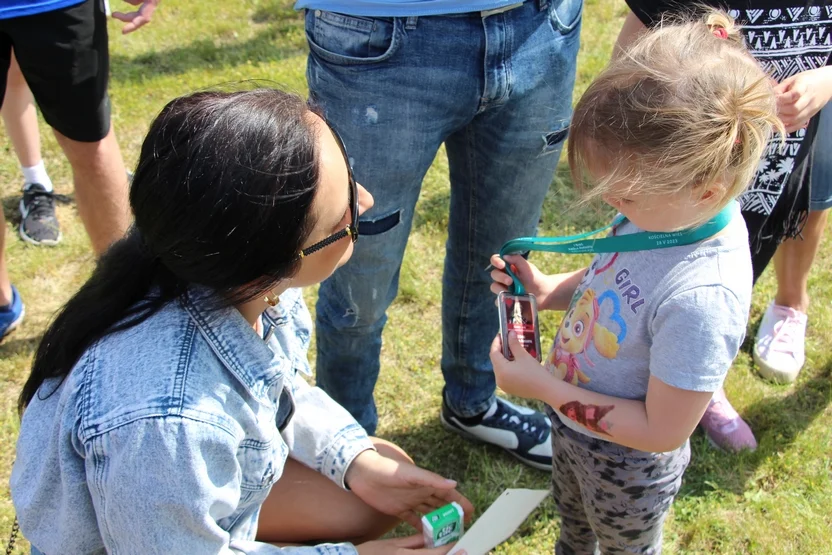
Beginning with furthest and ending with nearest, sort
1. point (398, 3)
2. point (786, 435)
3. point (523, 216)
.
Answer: point (786, 435)
point (523, 216)
point (398, 3)

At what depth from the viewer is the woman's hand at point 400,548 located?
5.08ft

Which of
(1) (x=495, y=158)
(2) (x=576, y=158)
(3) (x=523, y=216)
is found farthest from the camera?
(3) (x=523, y=216)

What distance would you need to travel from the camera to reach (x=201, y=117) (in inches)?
47.3

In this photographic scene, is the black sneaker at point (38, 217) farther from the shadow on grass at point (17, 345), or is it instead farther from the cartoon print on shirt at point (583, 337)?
the cartoon print on shirt at point (583, 337)

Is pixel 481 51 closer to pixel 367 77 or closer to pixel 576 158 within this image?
pixel 367 77

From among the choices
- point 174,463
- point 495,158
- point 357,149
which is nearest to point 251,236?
point 174,463

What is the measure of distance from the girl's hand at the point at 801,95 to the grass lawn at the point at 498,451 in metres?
0.61

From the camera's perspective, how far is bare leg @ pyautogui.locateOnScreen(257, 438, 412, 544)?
5.58 feet

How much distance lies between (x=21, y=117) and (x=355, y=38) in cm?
227

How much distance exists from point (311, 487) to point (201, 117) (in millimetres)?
910

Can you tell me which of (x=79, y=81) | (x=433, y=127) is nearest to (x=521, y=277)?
(x=433, y=127)

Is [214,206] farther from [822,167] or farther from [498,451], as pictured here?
[822,167]

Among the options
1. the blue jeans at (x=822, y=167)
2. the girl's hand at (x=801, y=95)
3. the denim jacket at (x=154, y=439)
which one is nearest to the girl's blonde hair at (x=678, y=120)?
the girl's hand at (x=801, y=95)

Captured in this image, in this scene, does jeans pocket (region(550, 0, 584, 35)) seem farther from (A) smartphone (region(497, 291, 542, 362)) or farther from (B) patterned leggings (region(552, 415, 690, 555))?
(B) patterned leggings (region(552, 415, 690, 555))
